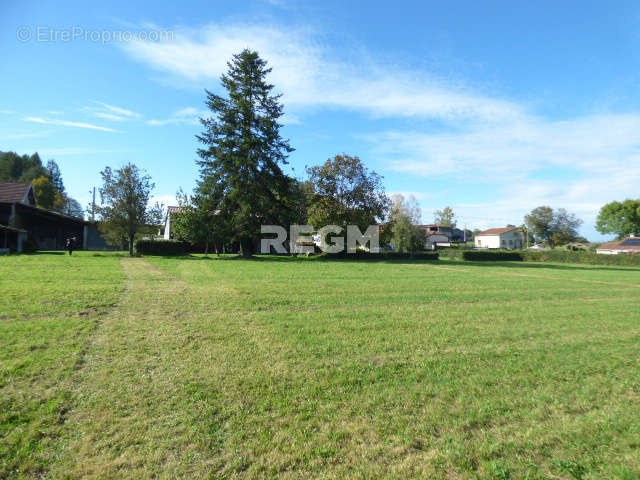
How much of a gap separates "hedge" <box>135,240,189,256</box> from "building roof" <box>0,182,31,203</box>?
14.6 meters

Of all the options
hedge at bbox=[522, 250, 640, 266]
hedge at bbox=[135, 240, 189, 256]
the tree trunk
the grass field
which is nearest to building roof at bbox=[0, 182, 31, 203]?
hedge at bbox=[135, 240, 189, 256]

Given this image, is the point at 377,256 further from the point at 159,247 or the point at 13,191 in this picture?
the point at 13,191

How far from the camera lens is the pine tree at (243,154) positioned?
1185 inches

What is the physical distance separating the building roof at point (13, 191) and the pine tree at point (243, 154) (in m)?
20.0

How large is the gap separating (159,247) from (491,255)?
3938 centimetres

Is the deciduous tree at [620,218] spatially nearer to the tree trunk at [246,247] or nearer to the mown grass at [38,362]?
the tree trunk at [246,247]

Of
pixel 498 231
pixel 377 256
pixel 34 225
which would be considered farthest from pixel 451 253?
pixel 498 231

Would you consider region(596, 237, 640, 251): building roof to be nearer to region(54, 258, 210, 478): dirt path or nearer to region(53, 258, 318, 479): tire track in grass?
region(53, 258, 318, 479): tire track in grass

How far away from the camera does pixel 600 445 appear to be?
3.03m

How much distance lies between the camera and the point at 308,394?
151 inches

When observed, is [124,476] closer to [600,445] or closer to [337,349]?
[337,349]

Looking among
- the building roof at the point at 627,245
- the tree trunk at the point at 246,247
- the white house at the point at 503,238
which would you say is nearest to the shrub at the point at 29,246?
the tree trunk at the point at 246,247

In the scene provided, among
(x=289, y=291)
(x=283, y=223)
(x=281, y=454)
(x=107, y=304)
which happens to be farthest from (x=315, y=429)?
(x=283, y=223)

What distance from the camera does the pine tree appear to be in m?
30.1
